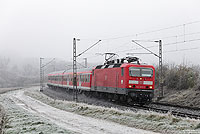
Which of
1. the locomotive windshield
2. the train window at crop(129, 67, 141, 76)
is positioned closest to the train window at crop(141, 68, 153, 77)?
the locomotive windshield

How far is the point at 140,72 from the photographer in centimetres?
2469

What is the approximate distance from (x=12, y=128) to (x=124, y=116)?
6.40m

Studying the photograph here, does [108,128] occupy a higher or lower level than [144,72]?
lower

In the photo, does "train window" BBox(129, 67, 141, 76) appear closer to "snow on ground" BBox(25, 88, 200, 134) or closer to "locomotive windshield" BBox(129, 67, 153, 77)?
"locomotive windshield" BBox(129, 67, 153, 77)

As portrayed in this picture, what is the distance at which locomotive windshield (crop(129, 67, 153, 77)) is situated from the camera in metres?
24.4

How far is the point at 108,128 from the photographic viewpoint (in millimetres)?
14109

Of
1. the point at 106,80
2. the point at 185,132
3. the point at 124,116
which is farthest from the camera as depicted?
the point at 106,80

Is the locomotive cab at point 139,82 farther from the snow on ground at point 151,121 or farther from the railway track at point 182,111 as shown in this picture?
the snow on ground at point 151,121

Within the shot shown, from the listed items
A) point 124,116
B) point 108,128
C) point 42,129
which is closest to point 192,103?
point 124,116

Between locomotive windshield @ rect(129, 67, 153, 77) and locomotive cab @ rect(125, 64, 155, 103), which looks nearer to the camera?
locomotive cab @ rect(125, 64, 155, 103)

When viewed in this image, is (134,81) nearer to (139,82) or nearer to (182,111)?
(139,82)

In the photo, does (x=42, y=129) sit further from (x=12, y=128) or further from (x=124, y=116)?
(x=124, y=116)

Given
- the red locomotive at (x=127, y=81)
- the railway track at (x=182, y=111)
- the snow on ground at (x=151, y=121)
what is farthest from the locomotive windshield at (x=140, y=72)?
the snow on ground at (x=151, y=121)

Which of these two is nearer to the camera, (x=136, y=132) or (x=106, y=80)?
(x=136, y=132)
